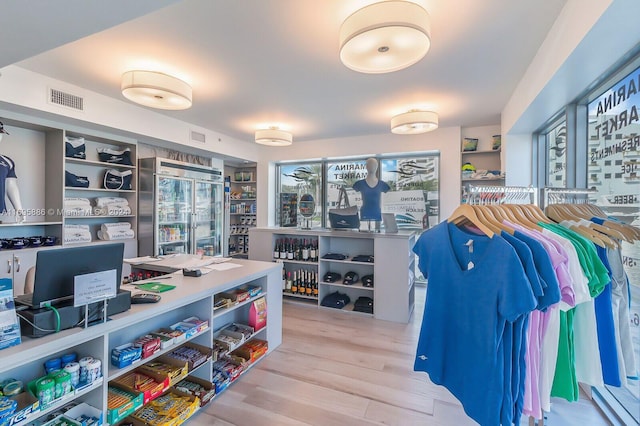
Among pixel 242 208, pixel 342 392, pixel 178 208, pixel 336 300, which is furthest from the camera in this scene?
pixel 242 208

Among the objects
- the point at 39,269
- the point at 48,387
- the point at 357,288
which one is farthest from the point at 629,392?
the point at 39,269

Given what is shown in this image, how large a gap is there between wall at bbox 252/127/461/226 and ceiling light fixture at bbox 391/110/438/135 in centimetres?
130

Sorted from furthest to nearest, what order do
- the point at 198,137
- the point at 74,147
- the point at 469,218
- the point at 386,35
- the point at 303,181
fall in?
1. the point at 303,181
2. the point at 198,137
3. the point at 74,147
4. the point at 386,35
5. the point at 469,218

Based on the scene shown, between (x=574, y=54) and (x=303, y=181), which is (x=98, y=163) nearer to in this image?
(x=303, y=181)

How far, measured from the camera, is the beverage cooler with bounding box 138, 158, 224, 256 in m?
4.21

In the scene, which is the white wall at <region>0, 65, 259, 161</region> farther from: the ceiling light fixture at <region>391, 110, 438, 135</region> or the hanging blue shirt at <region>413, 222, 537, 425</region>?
the hanging blue shirt at <region>413, 222, 537, 425</region>

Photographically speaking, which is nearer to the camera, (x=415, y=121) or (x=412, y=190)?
(x=415, y=121)

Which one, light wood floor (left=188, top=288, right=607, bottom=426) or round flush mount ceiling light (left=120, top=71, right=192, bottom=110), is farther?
round flush mount ceiling light (left=120, top=71, right=192, bottom=110)

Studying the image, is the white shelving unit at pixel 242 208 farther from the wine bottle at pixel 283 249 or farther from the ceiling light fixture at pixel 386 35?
the ceiling light fixture at pixel 386 35

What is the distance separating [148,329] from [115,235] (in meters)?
2.71

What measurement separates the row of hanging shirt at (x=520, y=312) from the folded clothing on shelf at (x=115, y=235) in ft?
13.5

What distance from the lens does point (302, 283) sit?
4.23 metres

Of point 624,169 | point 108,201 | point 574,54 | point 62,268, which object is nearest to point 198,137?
point 108,201

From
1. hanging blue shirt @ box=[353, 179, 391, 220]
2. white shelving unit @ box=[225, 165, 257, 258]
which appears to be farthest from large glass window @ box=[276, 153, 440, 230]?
white shelving unit @ box=[225, 165, 257, 258]
